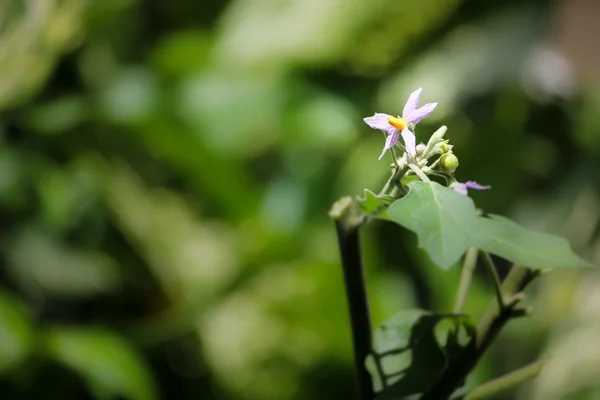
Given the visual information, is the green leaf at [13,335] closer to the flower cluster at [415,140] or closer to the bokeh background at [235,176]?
the bokeh background at [235,176]

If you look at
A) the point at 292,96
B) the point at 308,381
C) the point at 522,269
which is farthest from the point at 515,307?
the point at 292,96

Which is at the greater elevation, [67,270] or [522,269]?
[67,270]

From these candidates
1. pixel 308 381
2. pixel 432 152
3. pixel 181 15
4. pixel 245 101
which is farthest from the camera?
pixel 181 15

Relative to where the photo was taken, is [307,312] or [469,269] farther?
[307,312]

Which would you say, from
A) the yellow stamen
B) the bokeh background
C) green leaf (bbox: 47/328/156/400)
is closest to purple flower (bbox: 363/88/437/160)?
the yellow stamen

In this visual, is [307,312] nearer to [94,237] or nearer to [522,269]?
[94,237]

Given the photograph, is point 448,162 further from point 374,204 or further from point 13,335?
point 13,335

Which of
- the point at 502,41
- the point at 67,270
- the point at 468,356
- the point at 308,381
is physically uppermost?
the point at 502,41
